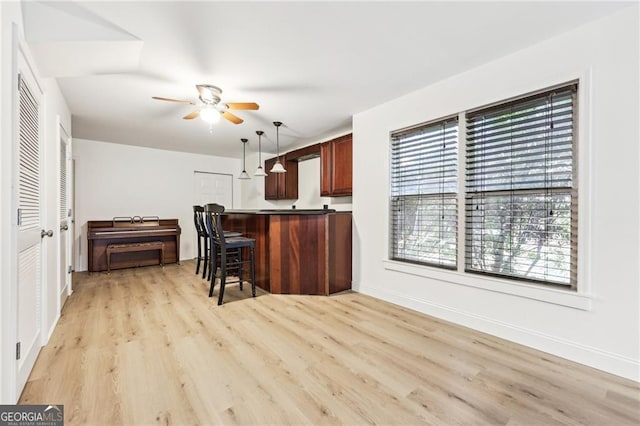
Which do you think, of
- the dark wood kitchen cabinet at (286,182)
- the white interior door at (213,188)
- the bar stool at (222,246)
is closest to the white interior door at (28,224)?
the bar stool at (222,246)

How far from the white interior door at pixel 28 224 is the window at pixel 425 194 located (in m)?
3.15

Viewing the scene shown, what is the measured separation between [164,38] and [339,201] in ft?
10.8

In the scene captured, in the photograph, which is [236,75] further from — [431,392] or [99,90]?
[431,392]

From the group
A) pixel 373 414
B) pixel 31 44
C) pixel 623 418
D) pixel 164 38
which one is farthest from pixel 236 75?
pixel 623 418

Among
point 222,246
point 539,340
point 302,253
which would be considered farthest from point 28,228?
point 539,340

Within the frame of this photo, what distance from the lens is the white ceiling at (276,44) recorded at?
1858mm

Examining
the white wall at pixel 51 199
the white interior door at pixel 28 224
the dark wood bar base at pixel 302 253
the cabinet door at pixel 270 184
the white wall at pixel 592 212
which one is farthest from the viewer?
the cabinet door at pixel 270 184

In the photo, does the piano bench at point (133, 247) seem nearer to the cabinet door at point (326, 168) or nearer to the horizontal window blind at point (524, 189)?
the cabinet door at point (326, 168)

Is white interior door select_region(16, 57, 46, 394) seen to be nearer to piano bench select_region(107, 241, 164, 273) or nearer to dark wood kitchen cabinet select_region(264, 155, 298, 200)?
piano bench select_region(107, 241, 164, 273)

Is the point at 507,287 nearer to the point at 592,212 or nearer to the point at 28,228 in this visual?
the point at 592,212

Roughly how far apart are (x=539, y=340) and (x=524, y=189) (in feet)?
3.86

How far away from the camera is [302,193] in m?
5.71

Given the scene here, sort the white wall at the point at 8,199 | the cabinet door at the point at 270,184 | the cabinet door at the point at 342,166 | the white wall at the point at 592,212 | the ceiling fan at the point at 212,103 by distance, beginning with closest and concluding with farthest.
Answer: the white wall at the point at 8,199, the white wall at the point at 592,212, the ceiling fan at the point at 212,103, the cabinet door at the point at 342,166, the cabinet door at the point at 270,184

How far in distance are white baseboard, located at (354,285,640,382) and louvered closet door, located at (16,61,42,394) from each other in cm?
→ 312
